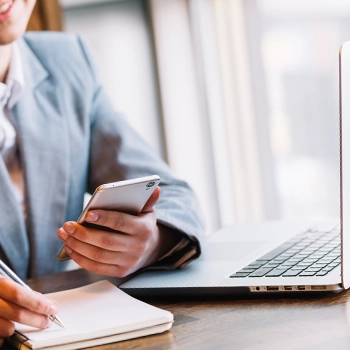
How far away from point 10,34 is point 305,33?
1927 millimetres

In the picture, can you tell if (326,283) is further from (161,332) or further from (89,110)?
(89,110)

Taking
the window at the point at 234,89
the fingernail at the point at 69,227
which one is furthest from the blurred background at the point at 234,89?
the fingernail at the point at 69,227

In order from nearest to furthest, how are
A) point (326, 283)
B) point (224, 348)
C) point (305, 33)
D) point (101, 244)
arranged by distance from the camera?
point (224, 348) < point (326, 283) < point (101, 244) < point (305, 33)

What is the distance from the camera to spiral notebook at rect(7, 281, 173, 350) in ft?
2.28

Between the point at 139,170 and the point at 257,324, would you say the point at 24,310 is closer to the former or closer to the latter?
the point at 257,324

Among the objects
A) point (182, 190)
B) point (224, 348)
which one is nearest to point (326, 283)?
point (224, 348)

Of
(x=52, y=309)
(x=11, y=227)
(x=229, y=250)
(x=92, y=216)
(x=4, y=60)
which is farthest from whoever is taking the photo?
(x=4, y=60)

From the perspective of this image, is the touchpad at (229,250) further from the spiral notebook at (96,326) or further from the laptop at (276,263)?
the spiral notebook at (96,326)

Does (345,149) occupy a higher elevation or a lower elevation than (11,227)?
higher

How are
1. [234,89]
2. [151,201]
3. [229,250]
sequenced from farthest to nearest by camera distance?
[234,89], [229,250], [151,201]

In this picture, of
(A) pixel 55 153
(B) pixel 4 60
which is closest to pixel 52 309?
(A) pixel 55 153

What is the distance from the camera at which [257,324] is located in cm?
72

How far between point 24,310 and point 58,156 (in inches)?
25.0

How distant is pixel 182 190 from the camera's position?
1224mm
